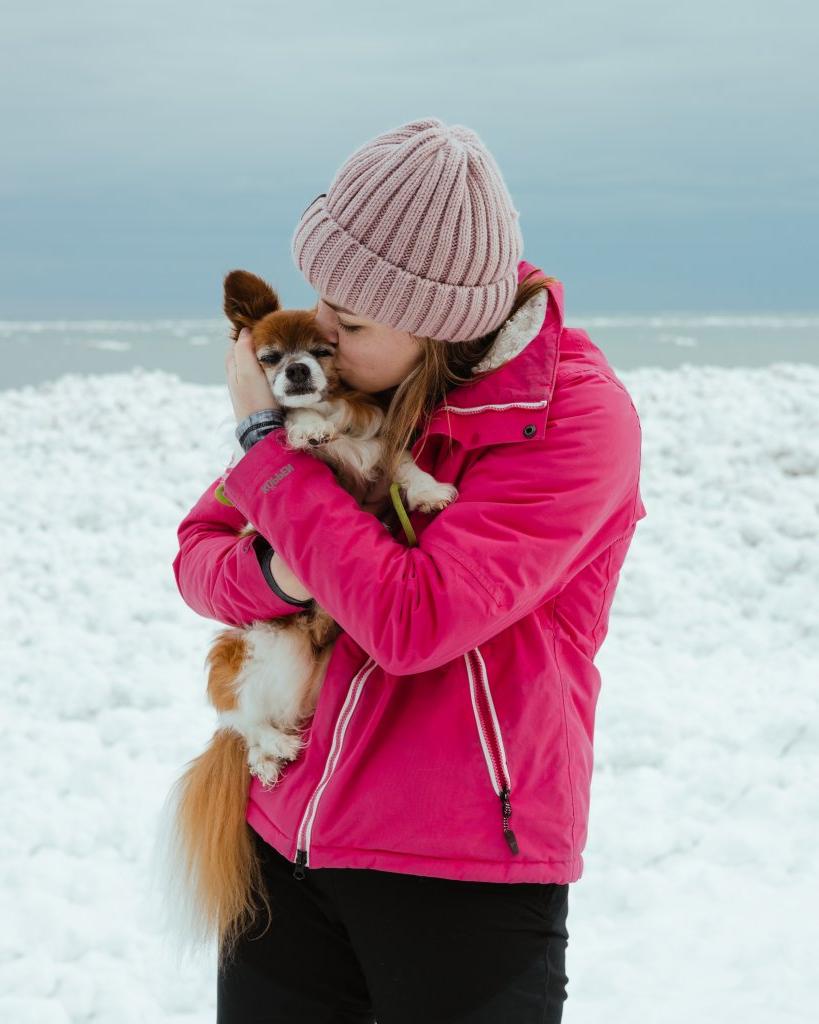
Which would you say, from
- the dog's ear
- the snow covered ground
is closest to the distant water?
the snow covered ground

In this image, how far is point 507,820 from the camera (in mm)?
1607

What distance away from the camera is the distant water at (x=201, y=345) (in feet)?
54.6

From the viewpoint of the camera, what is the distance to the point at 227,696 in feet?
7.50

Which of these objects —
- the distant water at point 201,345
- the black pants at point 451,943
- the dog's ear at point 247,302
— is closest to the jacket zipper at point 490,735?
the black pants at point 451,943

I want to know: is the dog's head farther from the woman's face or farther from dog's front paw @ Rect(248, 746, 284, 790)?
dog's front paw @ Rect(248, 746, 284, 790)

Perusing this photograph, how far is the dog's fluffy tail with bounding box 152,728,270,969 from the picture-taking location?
74.1 inches

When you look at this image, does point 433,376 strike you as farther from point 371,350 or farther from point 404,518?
point 404,518

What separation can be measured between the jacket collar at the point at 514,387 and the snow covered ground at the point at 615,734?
7.04 ft

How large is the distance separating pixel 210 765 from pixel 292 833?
1.18 ft

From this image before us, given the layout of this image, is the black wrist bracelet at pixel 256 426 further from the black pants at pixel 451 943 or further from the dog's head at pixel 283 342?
the black pants at pixel 451 943

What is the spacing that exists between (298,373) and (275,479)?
0.56 metres

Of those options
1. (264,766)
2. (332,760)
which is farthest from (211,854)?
(332,760)

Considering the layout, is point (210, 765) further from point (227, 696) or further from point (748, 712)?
point (748, 712)

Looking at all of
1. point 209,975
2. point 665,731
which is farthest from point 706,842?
point 209,975
